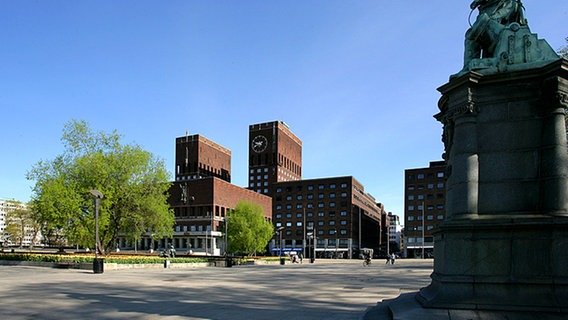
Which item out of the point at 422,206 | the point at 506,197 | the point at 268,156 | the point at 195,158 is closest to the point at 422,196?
the point at 422,206

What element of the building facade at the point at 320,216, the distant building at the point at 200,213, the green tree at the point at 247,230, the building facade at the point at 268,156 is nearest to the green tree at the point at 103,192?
the green tree at the point at 247,230

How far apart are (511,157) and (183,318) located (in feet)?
27.0

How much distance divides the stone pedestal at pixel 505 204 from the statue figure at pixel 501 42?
1.50 feet

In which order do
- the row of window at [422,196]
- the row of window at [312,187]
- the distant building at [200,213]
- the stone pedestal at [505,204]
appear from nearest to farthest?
the stone pedestal at [505,204], the distant building at [200,213], the row of window at [422,196], the row of window at [312,187]

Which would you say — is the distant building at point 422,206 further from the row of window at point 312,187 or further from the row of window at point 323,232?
the row of window at point 312,187

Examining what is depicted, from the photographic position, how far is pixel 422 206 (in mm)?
107938

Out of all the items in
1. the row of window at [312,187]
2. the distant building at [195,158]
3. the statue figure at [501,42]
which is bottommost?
the row of window at [312,187]

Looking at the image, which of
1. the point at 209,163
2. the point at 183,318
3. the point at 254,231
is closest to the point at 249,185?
the point at 209,163

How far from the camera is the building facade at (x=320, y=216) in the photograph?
117938mm

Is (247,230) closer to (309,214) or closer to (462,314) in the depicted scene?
(309,214)

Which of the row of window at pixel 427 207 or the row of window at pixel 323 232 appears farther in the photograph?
the row of window at pixel 323 232

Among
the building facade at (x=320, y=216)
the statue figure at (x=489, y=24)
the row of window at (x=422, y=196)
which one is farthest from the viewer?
the building facade at (x=320, y=216)

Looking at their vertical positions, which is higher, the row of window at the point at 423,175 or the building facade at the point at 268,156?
the building facade at the point at 268,156

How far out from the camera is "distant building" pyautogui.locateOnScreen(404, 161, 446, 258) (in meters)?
107
